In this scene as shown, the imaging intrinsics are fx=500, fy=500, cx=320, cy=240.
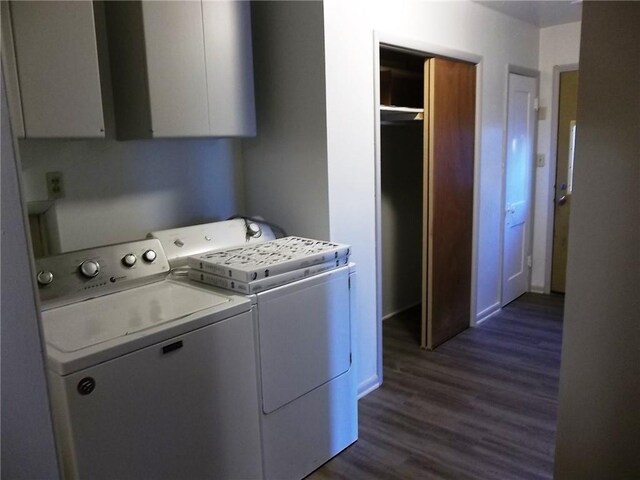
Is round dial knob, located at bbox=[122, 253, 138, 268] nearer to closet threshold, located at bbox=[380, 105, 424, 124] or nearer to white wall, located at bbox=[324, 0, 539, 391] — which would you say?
white wall, located at bbox=[324, 0, 539, 391]

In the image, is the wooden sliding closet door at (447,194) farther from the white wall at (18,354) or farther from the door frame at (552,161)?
the white wall at (18,354)

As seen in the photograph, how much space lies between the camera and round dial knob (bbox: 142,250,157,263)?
212 cm

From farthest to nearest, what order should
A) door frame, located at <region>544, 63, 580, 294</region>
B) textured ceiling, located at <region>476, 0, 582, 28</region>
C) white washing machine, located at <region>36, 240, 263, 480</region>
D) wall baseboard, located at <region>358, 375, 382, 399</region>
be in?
1. door frame, located at <region>544, 63, 580, 294</region>
2. textured ceiling, located at <region>476, 0, 582, 28</region>
3. wall baseboard, located at <region>358, 375, 382, 399</region>
4. white washing machine, located at <region>36, 240, 263, 480</region>

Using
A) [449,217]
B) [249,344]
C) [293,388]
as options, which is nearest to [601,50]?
[249,344]

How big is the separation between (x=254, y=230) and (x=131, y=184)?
0.63 meters

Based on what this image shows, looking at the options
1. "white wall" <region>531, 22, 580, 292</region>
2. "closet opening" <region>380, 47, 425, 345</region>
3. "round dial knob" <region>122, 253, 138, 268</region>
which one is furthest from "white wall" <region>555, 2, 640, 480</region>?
"white wall" <region>531, 22, 580, 292</region>

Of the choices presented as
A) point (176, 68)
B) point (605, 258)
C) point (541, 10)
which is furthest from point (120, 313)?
point (541, 10)

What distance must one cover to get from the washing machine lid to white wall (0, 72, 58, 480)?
0.62 meters

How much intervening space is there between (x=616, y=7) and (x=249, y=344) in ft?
4.94

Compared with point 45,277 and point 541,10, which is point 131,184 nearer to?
point 45,277

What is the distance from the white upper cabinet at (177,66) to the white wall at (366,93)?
0.45 m

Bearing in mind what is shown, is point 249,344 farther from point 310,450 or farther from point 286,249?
point 310,450

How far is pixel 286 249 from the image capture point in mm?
2260

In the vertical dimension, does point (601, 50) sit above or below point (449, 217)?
above
